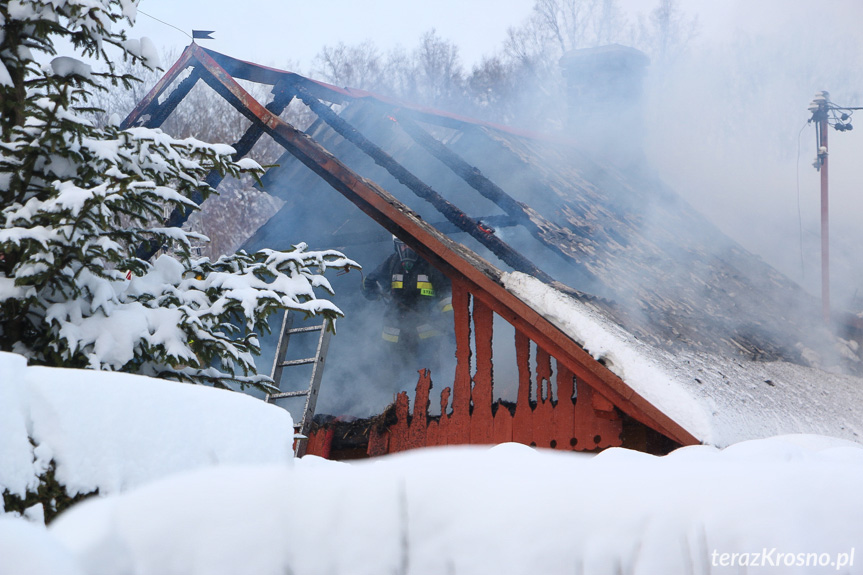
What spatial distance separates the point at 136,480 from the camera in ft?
4.65

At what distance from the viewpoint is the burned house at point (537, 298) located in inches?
213

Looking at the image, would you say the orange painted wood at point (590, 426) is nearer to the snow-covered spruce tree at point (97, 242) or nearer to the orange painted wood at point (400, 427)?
the orange painted wood at point (400, 427)

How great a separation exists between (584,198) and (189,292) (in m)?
6.09

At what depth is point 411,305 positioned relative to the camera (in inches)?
327

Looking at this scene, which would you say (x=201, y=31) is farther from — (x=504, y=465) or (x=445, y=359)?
(x=504, y=465)

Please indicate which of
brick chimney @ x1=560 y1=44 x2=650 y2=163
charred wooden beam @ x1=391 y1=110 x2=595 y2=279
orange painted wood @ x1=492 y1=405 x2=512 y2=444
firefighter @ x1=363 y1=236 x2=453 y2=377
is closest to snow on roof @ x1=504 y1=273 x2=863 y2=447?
orange painted wood @ x1=492 y1=405 x2=512 y2=444

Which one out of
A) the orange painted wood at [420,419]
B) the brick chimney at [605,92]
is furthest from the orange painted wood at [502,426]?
the brick chimney at [605,92]

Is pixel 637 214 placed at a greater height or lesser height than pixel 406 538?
greater

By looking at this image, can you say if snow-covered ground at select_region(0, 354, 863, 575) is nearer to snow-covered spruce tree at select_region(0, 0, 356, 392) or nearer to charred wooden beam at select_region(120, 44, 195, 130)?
snow-covered spruce tree at select_region(0, 0, 356, 392)

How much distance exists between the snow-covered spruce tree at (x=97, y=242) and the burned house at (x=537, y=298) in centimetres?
206

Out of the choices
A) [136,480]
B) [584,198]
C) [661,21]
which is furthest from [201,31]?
[661,21]

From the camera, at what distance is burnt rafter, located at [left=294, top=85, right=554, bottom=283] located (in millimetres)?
6668
